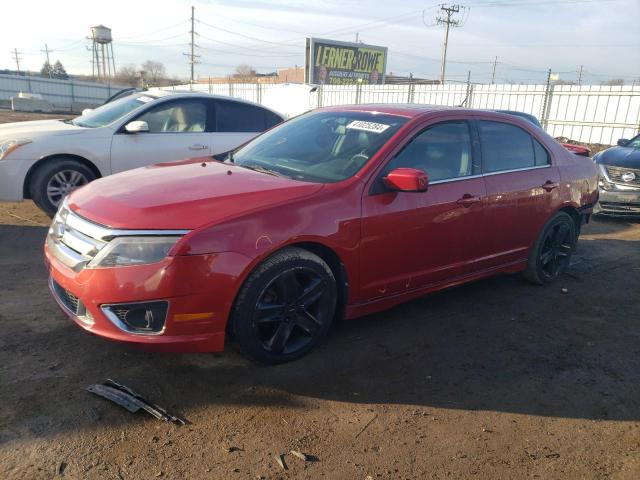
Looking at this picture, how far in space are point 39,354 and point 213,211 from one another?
4.82 feet

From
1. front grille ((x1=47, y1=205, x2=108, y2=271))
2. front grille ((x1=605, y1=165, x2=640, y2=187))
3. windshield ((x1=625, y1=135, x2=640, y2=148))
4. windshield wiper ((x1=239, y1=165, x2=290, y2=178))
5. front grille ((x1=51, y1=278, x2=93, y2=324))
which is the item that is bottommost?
front grille ((x1=51, y1=278, x2=93, y2=324))

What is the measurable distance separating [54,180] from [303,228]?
4275 millimetres

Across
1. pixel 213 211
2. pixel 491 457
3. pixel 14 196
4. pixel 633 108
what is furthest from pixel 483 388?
pixel 633 108

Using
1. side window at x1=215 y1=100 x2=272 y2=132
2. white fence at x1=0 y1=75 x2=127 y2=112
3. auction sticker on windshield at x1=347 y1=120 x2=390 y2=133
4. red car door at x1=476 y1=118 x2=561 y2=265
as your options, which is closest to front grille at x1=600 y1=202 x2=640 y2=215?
red car door at x1=476 y1=118 x2=561 y2=265

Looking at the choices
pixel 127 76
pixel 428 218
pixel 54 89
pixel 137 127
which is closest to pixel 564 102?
pixel 137 127

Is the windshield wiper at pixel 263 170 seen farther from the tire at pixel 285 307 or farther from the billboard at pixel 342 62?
the billboard at pixel 342 62

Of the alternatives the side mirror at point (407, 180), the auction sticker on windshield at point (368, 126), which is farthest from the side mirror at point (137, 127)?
the side mirror at point (407, 180)

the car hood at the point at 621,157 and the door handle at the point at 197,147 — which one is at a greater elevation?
the door handle at the point at 197,147

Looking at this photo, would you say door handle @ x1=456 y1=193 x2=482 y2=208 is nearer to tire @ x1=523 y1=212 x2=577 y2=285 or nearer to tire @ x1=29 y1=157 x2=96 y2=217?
tire @ x1=523 y1=212 x2=577 y2=285

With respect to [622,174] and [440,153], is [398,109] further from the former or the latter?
[622,174]

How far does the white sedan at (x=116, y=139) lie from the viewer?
236 inches

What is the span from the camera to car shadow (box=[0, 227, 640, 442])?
291cm

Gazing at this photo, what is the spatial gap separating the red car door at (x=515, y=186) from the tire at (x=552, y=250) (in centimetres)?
13

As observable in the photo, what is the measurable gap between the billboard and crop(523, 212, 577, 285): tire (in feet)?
131
